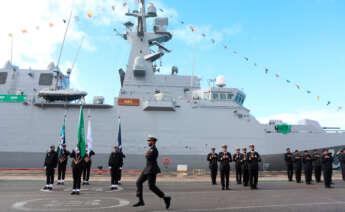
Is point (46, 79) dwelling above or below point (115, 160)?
above

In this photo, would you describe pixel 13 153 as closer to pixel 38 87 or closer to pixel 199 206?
pixel 38 87

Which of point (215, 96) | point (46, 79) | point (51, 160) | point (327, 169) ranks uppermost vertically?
point (46, 79)

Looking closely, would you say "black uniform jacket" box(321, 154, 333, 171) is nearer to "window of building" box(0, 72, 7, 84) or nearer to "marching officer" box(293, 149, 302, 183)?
"marching officer" box(293, 149, 302, 183)

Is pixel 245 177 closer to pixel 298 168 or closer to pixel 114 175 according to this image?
pixel 298 168

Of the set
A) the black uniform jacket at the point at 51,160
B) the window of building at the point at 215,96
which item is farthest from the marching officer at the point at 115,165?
the window of building at the point at 215,96

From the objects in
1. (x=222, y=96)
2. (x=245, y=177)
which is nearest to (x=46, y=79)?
(x=222, y=96)

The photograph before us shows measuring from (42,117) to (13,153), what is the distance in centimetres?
330

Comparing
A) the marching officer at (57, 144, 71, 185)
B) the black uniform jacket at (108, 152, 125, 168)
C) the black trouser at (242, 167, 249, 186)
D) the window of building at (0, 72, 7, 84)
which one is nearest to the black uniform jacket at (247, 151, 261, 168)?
the black trouser at (242, 167, 249, 186)

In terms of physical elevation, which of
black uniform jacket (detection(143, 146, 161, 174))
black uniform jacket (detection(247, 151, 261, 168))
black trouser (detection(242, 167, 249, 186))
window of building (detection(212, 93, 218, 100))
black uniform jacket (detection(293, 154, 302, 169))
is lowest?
black trouser (detection(242, 167, 249, 186))

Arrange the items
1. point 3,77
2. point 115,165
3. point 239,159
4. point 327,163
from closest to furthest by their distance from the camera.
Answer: point 115,165, point 327,163, point 239,159, point 3,77

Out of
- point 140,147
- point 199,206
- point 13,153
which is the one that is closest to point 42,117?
point 13,153

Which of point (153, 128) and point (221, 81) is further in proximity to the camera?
point (221, 81)

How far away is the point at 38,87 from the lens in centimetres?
2252

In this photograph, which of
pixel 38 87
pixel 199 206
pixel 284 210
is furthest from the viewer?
pixel 38 87
